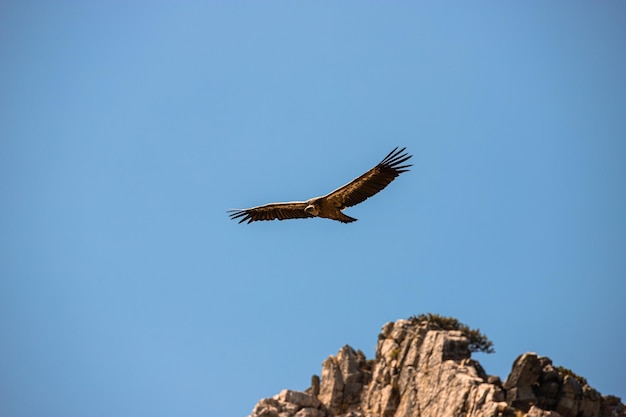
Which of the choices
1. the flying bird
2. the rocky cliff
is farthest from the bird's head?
the rocky cliff

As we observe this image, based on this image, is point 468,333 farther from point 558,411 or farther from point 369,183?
point 369,183

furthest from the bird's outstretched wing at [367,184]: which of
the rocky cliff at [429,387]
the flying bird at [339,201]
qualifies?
the rocky cliff at [429,387]

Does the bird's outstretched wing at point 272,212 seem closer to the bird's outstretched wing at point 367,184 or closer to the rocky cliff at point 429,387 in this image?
the bird's outstretched wing at point 367,184

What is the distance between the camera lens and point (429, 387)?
50.3m

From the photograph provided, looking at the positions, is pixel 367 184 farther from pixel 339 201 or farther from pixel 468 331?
pixel 468 331

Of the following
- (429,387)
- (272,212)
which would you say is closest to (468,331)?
(429,387)

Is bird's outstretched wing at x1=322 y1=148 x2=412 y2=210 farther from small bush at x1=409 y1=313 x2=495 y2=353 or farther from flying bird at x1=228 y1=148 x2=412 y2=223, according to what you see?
small bush at x1=409 y1=313 x2=495 y2=353

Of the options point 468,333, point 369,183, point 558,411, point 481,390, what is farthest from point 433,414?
point 369,183

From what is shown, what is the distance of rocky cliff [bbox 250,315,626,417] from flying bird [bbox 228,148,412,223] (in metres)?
16.2

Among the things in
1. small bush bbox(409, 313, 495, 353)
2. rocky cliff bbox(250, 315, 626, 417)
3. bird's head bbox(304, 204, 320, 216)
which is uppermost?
small bush bbox(409, 313, 495, 353)

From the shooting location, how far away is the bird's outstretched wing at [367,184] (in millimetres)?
32156

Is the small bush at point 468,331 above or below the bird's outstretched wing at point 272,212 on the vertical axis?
A: above

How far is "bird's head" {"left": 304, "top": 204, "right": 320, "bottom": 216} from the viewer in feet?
109

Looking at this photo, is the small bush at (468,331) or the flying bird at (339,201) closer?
the flying bird at (339,201)
